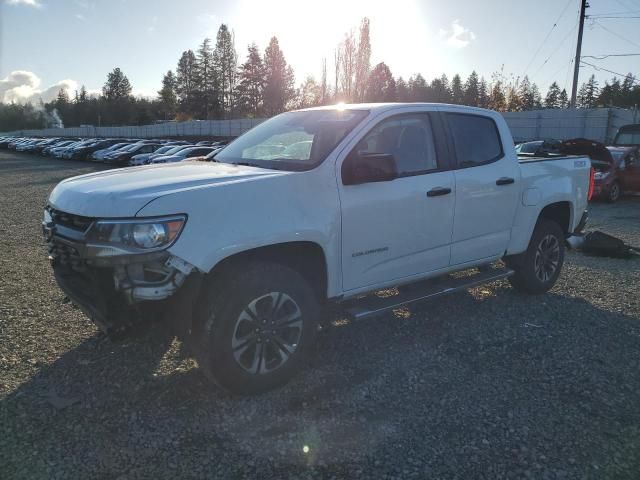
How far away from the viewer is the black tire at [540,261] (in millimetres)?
5484

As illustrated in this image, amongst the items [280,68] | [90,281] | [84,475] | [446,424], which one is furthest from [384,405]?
[280,68]

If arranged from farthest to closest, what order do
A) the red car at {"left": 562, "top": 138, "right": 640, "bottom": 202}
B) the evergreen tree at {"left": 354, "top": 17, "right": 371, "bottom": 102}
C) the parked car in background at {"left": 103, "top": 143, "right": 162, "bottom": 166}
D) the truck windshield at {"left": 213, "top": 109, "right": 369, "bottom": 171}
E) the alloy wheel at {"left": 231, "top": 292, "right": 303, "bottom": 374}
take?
1. the evergreen tree at {"left": 354, "top": 17, "right": 371, "bottom": 102}
2. the parked car in background at {"left": 103, "top": 143, "right": 162, "bottom": 166}
3. the red car at {"left": 562, "top": 138, "right": 640, "bottom": 202}
4. the truck windshield at {"left": 213, "top": 109, "right": 369, "bottom": 171}
5. the alloy wheel at {"left": 231, "top": 292, "right": 303, "bottom": 374}

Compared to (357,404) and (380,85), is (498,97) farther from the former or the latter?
(357,404)

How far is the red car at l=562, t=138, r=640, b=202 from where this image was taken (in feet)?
45.4

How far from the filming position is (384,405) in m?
3.40

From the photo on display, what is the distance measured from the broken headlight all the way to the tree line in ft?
172

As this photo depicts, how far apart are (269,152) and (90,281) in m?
1.76

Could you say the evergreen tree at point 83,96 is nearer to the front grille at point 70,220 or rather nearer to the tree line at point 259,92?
the tree line at point 259,92

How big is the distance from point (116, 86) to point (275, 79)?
50185 mm

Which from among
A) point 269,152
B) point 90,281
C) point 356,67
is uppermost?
point 356,67

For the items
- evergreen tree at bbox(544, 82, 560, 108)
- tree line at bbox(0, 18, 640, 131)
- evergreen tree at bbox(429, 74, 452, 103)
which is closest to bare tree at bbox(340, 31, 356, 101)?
tree line at bbox(0, 18, 640, 131)

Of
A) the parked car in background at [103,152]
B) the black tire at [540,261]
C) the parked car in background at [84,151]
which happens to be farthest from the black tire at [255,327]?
the parked car in background at [84,151]

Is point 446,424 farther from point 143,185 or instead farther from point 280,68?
point 280,68

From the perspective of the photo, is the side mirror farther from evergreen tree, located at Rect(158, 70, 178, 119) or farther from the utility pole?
evergreen tree, located at Rect(158, 70, 178, 119)
